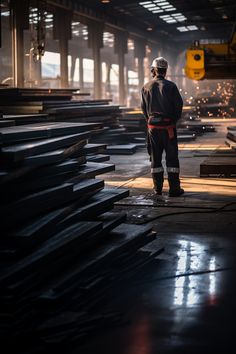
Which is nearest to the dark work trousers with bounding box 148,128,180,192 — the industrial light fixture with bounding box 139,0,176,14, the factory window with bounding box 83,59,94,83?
the industrial light fixture with bounding box 139,0,176,14

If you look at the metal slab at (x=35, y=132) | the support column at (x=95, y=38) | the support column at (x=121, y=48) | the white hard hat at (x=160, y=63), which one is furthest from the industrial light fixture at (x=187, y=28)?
the metal slab at (x=35, y=132)

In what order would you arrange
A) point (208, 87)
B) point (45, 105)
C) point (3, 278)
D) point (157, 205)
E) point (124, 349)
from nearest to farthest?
point (124, 349), point (3, 278), point (157, 205), point (45, 105), point (208, 87)

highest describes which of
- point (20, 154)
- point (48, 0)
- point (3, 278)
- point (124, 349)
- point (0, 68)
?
point (48, 0)

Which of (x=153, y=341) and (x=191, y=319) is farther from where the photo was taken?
(x=191, y=319)

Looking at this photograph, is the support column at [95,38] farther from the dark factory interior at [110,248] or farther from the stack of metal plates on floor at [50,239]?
the stack of metal plates on floor at [50,239]

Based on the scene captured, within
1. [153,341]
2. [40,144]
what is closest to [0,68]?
[40,144]

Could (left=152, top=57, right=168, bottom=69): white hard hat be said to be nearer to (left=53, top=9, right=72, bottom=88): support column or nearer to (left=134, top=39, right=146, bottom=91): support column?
(left=53, top=9, right=72, bottom=88): support column

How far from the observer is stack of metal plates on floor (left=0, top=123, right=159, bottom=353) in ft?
10.0

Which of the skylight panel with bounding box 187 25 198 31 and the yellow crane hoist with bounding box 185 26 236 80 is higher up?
the skylight panel with bounding box 187 25 198 31

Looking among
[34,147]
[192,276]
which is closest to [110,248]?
[192,276]

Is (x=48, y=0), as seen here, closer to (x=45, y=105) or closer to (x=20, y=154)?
(x=45, y=105)

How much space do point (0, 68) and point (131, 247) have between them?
66.9ft

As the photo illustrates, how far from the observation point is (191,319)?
322 cm

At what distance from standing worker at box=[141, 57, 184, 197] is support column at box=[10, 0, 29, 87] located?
8.10m
